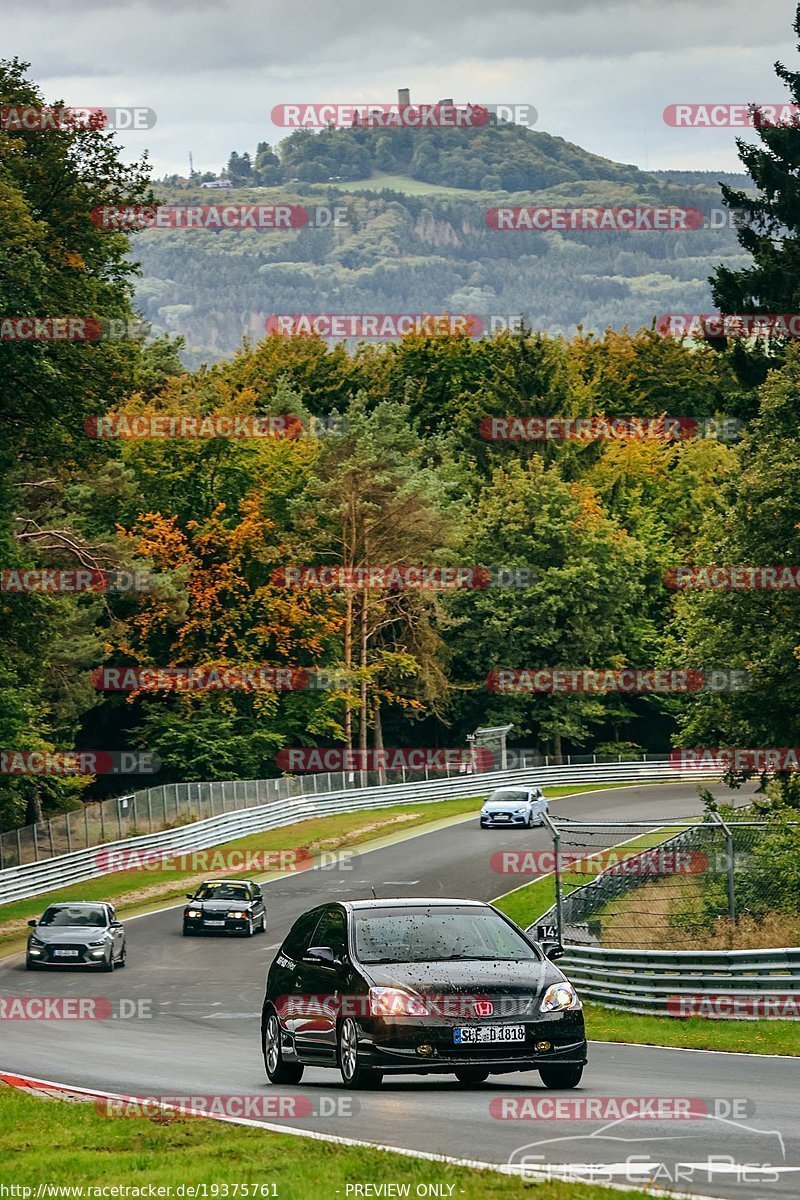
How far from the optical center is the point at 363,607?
79.2 m

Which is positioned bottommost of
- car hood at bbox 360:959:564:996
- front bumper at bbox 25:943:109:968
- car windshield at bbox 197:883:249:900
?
car windshield at bbox 197:883:249:900

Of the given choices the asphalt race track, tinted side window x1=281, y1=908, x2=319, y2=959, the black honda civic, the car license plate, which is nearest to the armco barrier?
the asphalt race track

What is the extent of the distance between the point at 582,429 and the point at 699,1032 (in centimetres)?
7451

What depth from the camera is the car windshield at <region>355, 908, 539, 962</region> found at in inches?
571

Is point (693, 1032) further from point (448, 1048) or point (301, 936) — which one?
point (448, 1048)

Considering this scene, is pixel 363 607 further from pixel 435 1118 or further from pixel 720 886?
pixel 435 1118

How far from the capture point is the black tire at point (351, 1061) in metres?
13.9

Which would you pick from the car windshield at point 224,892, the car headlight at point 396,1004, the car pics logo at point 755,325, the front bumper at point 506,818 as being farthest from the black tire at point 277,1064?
the front bumper at point 506,818

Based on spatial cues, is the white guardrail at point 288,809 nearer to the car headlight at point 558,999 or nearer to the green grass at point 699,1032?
the green grass at point 699,1032

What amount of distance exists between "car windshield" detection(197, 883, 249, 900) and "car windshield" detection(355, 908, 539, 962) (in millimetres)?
27342

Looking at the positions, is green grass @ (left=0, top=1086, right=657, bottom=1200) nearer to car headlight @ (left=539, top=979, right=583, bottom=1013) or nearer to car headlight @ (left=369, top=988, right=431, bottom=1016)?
car headlight @ (left=369, top=988, right=431, bottom=1016)

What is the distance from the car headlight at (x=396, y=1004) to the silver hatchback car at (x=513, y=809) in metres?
45.7

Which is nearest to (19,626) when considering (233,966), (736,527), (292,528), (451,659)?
(233,966)

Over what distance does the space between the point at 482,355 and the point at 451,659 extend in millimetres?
24359
